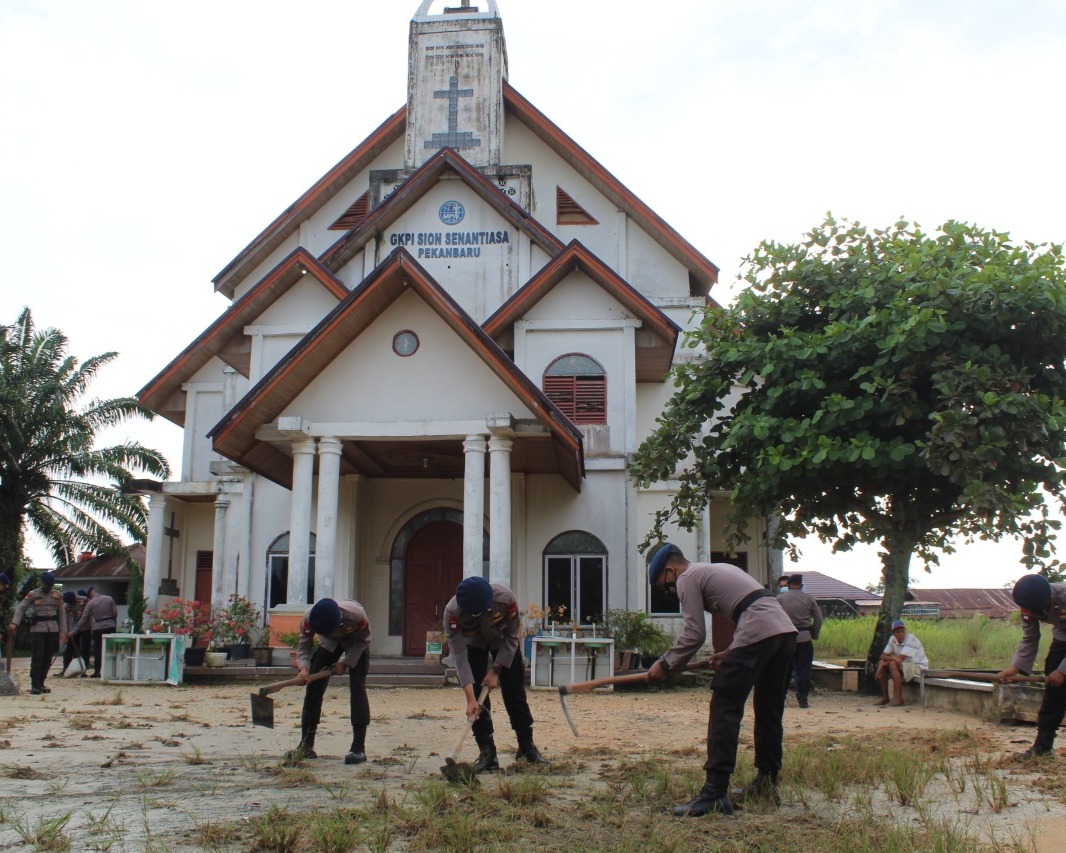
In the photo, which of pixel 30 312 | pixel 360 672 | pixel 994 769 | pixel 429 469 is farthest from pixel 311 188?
pixel 994 769

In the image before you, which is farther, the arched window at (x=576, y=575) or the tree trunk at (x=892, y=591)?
the arched window at (x=576, y=575)

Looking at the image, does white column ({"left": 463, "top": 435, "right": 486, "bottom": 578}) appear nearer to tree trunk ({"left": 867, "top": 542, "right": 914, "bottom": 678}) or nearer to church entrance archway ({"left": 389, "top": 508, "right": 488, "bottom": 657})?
church entrance archway ({"left": 389, "top": 508, "right": 488, "bottom": 657})

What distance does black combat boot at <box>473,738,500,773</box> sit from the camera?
771 cm

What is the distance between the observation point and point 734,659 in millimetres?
6441

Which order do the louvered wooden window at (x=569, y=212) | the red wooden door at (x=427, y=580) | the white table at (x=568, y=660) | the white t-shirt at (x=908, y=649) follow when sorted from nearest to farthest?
1. the white t-shirt at (x=908, y=649)
2. the white table at (x=568, y=660)
3. the red wooden door at (x=427, y=580)
4. the louvered wooden window at (x=569, y=212)

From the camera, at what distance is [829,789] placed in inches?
262

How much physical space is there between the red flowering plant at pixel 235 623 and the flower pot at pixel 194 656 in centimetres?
93

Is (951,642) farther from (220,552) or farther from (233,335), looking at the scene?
(233,335)

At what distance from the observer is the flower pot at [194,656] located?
17.1 meters

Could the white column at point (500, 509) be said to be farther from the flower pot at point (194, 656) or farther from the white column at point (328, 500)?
the flower pot at point (194, 656)

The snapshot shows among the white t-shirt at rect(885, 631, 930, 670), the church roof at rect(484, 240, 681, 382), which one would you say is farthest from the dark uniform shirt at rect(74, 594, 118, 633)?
the white t-shirt at rect(885, 631, 930, 670)

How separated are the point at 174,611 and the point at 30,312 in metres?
18.1

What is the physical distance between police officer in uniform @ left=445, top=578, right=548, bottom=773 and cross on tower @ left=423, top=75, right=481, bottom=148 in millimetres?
17036

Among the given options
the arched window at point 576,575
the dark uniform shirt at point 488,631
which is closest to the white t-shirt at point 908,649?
the arched window at point 576,575
